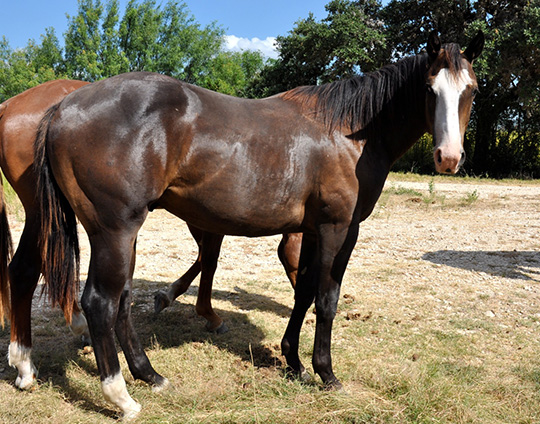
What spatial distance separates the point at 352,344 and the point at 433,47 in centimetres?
239

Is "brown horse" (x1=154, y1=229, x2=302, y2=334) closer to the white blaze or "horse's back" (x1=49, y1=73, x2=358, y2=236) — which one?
"horse's back" (x1=49, y1=73, x2=358, y2=236)

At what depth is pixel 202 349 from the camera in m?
3.73

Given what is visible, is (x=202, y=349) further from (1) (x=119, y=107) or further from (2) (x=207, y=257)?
(1) (x=119, y=107)

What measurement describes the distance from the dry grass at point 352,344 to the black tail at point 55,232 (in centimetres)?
71

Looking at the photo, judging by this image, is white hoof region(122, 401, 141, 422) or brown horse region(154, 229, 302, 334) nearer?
white hoof region(122, 401, 141, 422)

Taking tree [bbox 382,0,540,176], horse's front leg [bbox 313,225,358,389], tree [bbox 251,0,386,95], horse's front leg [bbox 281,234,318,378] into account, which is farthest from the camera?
tree [bbox 251,0,386,95]

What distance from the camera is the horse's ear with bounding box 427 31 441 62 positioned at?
2.74m

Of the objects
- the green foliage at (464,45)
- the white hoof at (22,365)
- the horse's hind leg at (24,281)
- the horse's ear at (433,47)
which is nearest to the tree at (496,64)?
the green foliage at (464,45)

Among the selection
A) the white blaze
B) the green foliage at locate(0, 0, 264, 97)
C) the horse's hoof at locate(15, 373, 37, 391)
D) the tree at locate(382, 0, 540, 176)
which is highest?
the green foliage at locate(0, 0, 264, 97)

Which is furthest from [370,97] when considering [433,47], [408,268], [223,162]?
[408,268]

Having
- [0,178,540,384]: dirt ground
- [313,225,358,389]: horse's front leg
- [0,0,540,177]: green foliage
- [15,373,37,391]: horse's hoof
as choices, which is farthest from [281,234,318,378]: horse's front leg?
[0,0,540,177]: green foliage

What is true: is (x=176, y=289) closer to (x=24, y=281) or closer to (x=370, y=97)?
(x=24, y=281)

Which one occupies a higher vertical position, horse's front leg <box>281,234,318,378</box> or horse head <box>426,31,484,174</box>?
horse head <box>426,31,484,174</box>

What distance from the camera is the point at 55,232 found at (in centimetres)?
278
